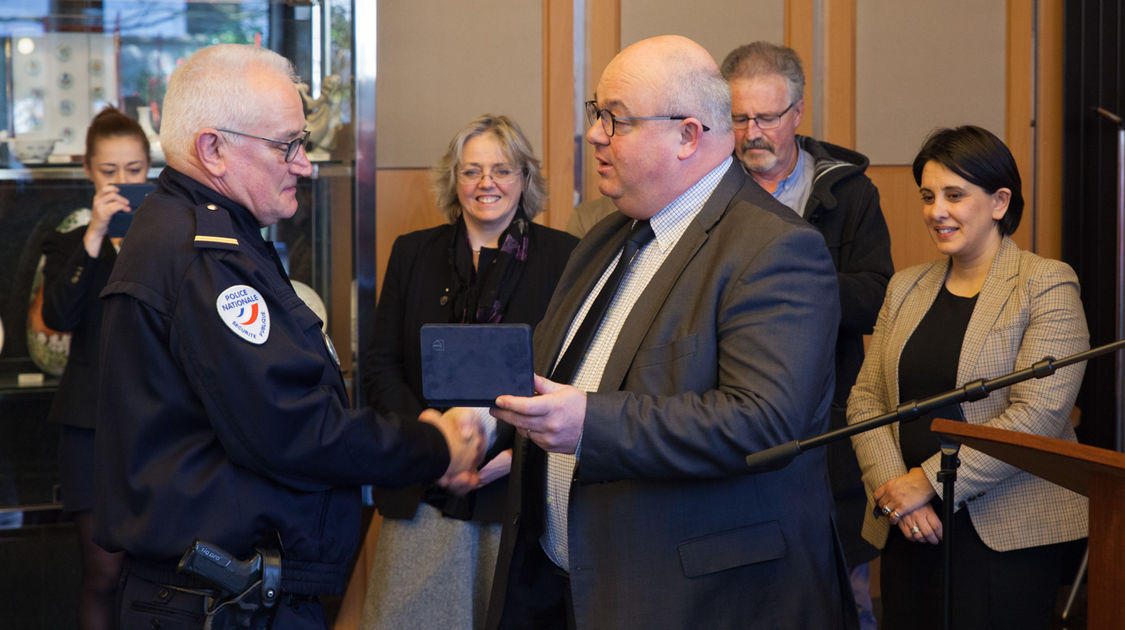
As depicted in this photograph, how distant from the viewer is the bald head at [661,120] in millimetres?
2031

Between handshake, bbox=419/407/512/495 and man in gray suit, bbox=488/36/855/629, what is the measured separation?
141 mm

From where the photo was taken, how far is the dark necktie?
81.6 inches

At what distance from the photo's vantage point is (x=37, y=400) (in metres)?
3.40

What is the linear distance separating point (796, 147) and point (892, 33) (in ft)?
4.36

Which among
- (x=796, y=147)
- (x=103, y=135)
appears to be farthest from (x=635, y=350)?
(x=103, y=135)

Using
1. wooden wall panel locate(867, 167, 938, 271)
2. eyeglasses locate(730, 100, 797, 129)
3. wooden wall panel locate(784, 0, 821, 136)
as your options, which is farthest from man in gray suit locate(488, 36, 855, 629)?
wooden wall panel locate(867, 167, 938, 271)

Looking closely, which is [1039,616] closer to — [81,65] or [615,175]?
[615,175]

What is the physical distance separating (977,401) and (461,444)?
50.2 inches

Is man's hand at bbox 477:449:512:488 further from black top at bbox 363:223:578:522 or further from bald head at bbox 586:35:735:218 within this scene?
bald head at bbox 586:35:735:218

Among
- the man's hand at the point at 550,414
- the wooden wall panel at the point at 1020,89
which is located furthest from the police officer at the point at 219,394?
the wooden wall panel at the point at 1020,89

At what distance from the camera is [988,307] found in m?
2.65

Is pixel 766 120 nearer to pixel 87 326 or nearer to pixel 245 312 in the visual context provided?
A: pixel 245 312

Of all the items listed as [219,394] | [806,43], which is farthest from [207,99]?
[806,43]

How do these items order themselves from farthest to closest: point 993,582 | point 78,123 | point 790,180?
point 78,123, point 790,180, point 993,582
